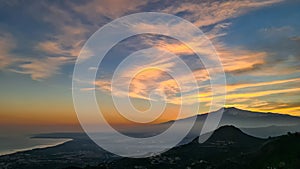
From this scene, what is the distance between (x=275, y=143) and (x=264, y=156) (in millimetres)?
13664

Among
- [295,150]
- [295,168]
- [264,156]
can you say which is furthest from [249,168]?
[295,168]

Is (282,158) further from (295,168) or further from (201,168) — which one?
(201,168)

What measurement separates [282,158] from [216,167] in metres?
51.0

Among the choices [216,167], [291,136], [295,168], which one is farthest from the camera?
[216,167]

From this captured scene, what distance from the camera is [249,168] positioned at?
154 metres

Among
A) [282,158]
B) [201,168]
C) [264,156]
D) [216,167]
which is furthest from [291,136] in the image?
[201,168]

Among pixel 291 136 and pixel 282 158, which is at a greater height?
pixel 291 136

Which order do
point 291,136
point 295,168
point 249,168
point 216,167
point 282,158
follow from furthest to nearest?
1. point 216,167
2. point 291,136
3. point 249,168
4. point 282,158
5. point 295,168

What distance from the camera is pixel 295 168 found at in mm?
110750

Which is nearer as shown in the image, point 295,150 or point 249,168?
point 295,150

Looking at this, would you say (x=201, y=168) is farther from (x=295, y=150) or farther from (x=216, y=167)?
(x=295, y=150)

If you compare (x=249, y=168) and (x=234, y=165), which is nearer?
(x=249, y=168)

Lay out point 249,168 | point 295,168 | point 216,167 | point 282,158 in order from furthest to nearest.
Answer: point 216,167, point 249,168, point 282,158, point 295,168

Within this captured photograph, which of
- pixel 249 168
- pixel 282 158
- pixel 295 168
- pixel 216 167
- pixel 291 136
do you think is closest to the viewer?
pixel 295 168
